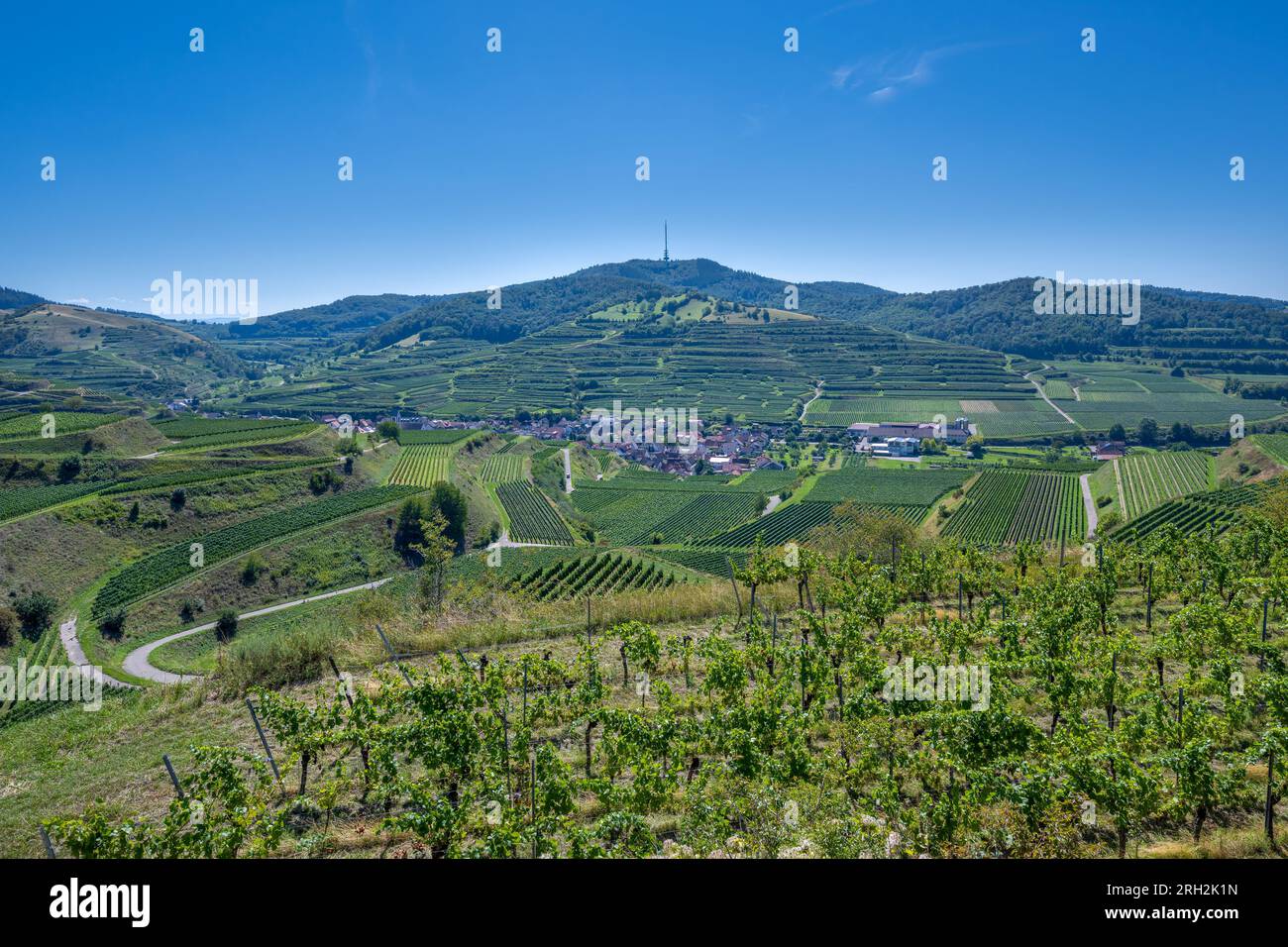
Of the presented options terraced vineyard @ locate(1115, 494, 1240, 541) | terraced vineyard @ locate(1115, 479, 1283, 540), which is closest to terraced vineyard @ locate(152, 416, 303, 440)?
terraced vineyard @ locate(1115, 494, 1240, 541)

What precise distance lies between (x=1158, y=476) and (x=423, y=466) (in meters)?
81.9

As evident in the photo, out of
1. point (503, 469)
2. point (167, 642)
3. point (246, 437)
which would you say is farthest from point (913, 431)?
point (167, 642)

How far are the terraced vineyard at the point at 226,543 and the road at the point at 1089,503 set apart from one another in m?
63.1

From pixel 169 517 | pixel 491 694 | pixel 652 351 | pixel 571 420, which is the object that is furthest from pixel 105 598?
pixel 652 351

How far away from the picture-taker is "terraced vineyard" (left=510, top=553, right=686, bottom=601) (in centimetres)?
4559

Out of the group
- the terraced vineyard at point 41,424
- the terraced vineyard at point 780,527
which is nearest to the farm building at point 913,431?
the terraced vineyard at point 780,527

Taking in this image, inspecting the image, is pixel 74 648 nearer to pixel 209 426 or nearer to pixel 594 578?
pixel 594 578

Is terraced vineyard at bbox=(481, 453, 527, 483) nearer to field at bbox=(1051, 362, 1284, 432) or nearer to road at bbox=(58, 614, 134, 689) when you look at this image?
road at bbox=(58, 614, 134, 689)

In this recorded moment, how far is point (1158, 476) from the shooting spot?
7694 centimetres

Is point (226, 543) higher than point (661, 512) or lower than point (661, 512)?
higher

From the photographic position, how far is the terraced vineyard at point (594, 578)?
45.6m

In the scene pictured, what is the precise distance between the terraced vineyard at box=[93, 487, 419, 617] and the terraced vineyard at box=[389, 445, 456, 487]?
28.1ft

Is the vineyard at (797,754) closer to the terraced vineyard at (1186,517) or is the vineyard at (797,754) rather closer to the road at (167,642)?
the road at (167,642)
